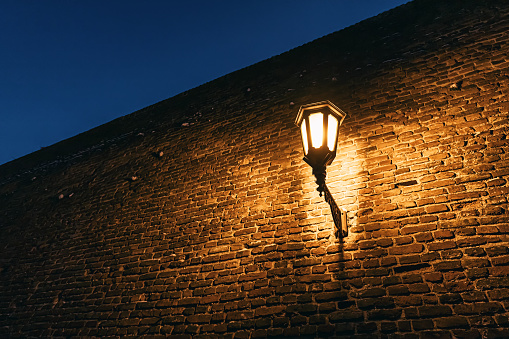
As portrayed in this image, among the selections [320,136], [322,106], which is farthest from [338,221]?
[322,106]

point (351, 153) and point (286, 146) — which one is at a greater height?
point (286, 146)

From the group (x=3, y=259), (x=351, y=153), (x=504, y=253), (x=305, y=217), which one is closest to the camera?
(x=504, y=253)

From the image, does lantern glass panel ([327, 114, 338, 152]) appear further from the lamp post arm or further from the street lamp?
the lamp post arm

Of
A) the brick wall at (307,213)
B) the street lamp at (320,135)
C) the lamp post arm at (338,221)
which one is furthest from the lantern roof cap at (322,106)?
the brick wall at (307,213)

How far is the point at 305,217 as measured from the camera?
117 inches

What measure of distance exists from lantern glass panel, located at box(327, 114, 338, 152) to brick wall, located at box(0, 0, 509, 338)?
0.82 meters

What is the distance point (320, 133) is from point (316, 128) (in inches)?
2.3

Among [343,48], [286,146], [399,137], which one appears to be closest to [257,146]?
[286,146]

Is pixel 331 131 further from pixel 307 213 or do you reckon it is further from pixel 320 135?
pixel 307 213

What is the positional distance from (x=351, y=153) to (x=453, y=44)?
2020 millimetres

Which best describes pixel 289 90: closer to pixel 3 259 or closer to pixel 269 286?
pixel 269 286

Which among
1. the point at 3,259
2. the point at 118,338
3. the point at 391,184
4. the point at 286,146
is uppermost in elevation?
the point at 286,146

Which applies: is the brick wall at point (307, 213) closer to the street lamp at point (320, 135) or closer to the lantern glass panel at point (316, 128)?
the street lamp at point (320, 135)

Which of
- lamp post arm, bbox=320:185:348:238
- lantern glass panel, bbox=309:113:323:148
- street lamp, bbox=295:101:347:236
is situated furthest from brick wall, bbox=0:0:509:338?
lantern glass panel, bbox=309:113:323:148
